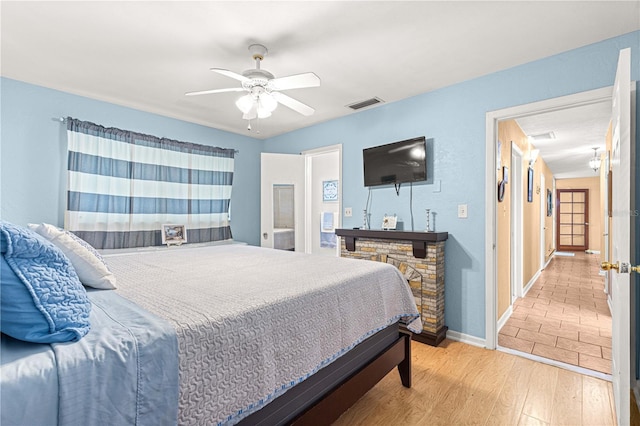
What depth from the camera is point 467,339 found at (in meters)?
2.89

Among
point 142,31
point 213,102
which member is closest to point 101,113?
point 213,102

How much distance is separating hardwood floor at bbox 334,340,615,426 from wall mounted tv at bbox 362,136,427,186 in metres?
1.77

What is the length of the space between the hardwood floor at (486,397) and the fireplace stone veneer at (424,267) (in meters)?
0.39

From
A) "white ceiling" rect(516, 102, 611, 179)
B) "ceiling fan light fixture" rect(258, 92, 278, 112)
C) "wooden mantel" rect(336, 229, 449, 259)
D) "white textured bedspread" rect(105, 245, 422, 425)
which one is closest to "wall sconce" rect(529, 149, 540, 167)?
"white ceiling" rect(516, 102, 611, 179)

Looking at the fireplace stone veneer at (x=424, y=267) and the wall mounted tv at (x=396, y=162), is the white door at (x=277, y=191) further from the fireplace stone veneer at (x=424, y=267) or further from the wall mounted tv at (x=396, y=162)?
the fireplace stone veneer at (x=424, y=267)

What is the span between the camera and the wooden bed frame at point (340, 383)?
4.22ft

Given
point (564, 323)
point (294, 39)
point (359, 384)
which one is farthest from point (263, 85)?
point (564, 323)

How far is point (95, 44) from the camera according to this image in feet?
7.32

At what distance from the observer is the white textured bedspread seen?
1.02 m

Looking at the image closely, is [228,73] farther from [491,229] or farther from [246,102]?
[491,229]

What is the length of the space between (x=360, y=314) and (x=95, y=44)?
2643 mm

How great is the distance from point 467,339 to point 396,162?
1888 mm

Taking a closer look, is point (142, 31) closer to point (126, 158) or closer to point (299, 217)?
point (126, 158)

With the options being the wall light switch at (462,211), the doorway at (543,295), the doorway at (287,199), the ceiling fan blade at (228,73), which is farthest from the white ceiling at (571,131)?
the ceiling fan blade at (228,73)
